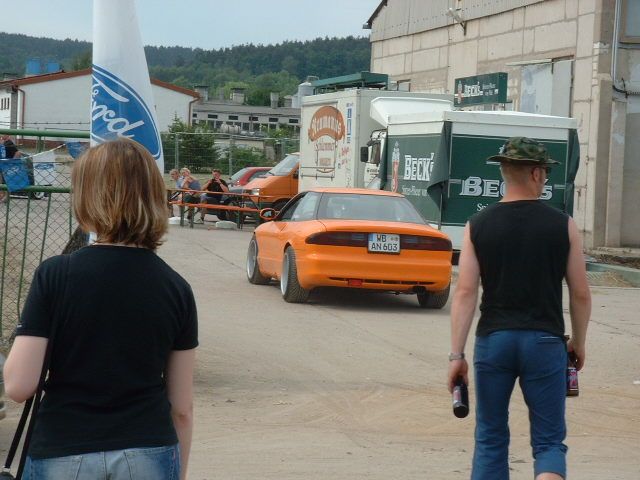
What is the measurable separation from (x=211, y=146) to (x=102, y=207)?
38619 millimetres

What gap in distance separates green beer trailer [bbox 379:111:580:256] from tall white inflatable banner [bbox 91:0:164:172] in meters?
11.1

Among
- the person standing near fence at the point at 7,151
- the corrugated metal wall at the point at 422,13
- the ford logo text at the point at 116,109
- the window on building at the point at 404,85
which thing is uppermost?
the corrugated metal wall at the point at 422,13

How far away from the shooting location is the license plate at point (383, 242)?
13039 millimetres

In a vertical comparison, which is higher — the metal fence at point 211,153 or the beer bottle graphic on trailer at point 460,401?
the metal fence at point 211,153

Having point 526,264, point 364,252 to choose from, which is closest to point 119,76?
point 526,264

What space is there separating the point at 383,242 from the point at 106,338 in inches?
396

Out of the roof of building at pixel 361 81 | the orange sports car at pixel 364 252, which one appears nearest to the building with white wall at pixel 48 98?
the roof of building at pixel 361 81

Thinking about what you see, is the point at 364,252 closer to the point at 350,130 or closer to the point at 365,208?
the point at 365,208

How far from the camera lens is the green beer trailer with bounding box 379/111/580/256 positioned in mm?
18719

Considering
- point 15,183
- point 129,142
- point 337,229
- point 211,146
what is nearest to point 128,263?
point 129,142

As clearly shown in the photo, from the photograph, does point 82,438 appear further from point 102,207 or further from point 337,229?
point 337,229

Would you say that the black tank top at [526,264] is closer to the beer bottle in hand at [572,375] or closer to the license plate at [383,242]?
the beer bottle in hand at [572,375]

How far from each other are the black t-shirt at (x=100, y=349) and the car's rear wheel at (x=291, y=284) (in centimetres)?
1012

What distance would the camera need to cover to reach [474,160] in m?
18.9
